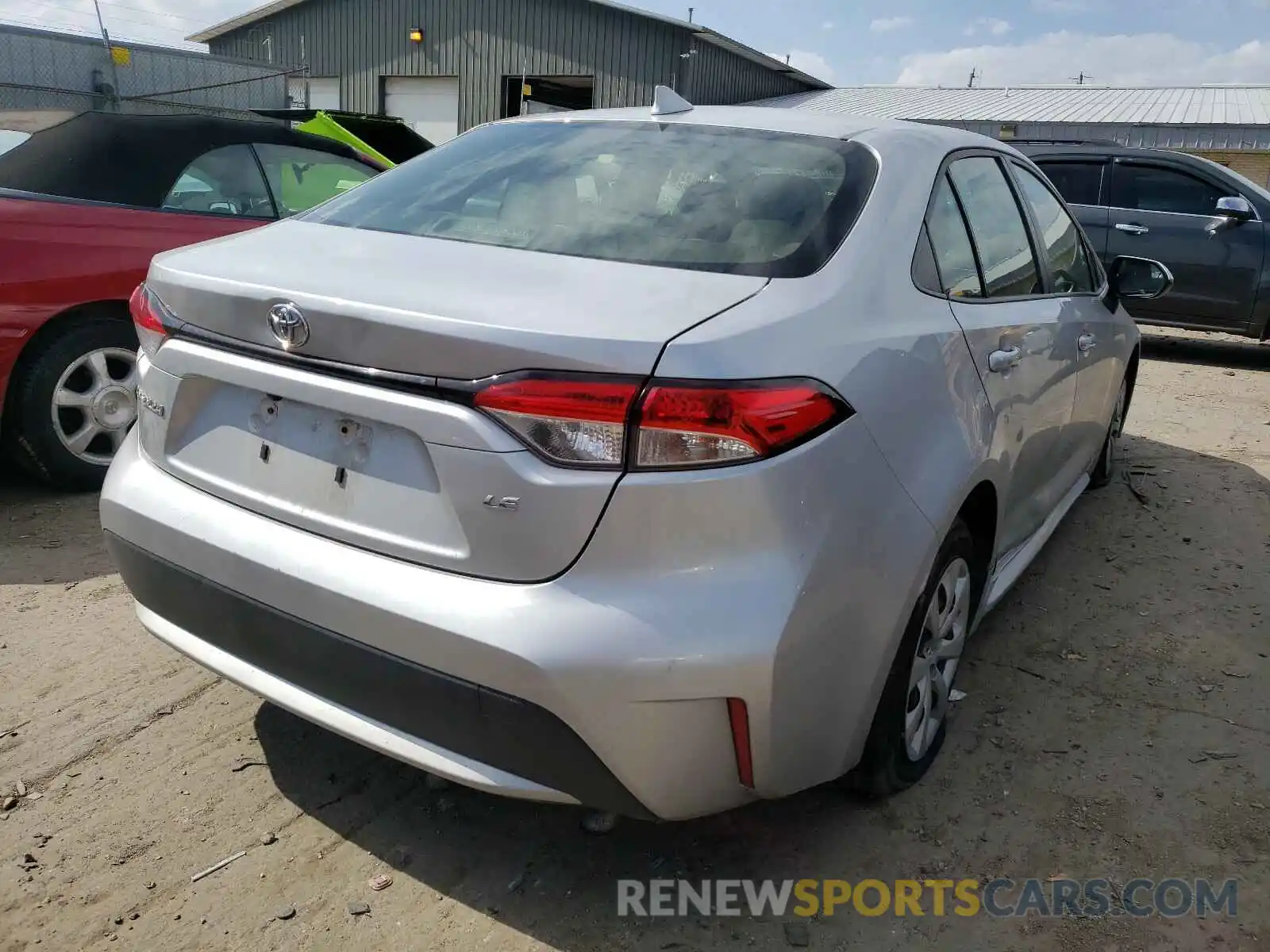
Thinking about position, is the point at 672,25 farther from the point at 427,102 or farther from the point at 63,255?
the point at 63,255

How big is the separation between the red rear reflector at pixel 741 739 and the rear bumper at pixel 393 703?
198 mm

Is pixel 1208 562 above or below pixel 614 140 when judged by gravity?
below

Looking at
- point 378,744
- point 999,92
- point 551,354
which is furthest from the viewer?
point 999,92

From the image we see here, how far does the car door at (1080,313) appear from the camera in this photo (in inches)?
139

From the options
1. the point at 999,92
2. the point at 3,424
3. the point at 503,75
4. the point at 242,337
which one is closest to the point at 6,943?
the point at 242,337

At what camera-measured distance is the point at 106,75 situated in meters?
11.7

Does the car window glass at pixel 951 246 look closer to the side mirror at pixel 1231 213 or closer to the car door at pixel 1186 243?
the car door at pixel 1186 243

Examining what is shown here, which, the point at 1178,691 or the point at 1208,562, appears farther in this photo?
the point at 1208,562

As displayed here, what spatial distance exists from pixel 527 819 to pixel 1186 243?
27.5ft

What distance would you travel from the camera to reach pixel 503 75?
2458 cm

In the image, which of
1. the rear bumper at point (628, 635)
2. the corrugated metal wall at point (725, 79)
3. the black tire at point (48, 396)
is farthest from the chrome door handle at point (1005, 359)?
the corrugated metal wall at point (725, 79)

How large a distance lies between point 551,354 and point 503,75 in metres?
24.8

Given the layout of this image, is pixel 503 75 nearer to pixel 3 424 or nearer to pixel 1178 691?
pixel 3 424

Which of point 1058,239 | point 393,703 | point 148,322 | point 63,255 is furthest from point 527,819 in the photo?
point 63,255
